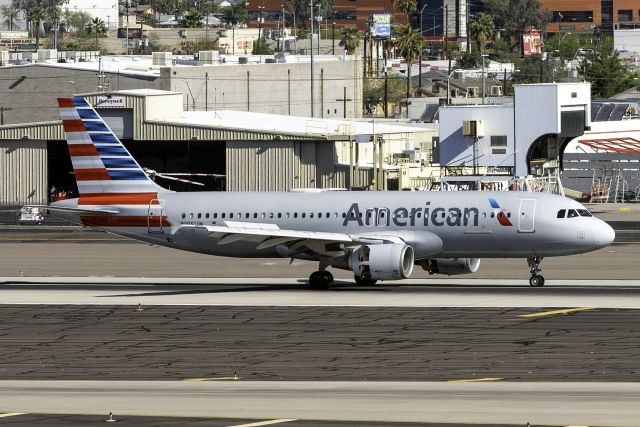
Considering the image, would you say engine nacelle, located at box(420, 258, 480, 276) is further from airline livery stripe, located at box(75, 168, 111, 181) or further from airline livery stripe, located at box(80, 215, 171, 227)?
airline livery stripe, located at box(75, 168, 111, 181)

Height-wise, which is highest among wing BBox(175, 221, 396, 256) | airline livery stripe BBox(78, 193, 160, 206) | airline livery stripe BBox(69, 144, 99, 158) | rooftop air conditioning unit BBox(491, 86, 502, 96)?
rooftop air conditioning unit BBox(491, 86, 502, 96)

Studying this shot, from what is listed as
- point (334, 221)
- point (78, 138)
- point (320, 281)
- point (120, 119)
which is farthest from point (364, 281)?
point (120, 119)

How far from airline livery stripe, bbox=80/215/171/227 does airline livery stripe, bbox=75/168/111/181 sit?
5.55 ft

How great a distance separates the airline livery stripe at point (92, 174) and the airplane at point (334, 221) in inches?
1.7

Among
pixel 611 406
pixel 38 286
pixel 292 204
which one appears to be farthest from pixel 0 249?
pixel 611 406

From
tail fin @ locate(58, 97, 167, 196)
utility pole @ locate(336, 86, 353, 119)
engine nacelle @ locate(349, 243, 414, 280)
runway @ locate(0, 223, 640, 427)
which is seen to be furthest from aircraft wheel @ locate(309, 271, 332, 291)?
utility pole @ locate(336, 86, 353, 119)

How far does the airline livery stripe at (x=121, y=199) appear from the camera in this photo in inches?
2276

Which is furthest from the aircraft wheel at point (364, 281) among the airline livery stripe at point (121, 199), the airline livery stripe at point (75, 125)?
the airline livery stripe at point (75, 125)

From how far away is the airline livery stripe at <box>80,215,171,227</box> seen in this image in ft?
189

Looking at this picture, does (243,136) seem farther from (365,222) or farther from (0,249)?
(365,222)

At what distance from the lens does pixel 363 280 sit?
2167 inches

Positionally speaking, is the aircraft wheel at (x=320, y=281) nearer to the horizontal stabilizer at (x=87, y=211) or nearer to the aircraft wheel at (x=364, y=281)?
the aircraft wheel at (x=364, y=281)

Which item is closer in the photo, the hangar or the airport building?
the hangar

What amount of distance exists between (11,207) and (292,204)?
181 feet
